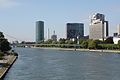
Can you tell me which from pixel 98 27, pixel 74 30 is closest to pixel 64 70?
pixel 98 27

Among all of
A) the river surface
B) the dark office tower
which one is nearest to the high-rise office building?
the dark office tower

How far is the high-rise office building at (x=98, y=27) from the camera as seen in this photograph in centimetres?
15112

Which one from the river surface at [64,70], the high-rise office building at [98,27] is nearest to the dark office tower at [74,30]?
the high-rise office building at [98,27]

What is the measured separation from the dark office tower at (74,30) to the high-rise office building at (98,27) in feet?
73.3

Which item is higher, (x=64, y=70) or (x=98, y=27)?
(x=98, y=27)

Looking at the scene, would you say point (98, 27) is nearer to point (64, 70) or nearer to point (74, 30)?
point (74, 30)

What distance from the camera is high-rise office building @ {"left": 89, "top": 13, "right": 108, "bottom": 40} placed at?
151125mm

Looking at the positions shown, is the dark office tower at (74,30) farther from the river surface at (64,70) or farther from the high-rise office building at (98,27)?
the river surface at (64,70)

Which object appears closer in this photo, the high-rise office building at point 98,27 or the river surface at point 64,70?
the river surface at point 64,70

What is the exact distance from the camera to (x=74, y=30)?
186 meters

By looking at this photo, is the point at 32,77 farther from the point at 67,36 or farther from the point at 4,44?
the point at 67,36

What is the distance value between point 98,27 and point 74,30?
3330cm

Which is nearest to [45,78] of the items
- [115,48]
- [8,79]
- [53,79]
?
[53,79]

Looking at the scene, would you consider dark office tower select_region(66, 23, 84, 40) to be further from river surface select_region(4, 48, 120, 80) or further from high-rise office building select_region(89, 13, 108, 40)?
river surface select_region(4, 48, 120, 80)
